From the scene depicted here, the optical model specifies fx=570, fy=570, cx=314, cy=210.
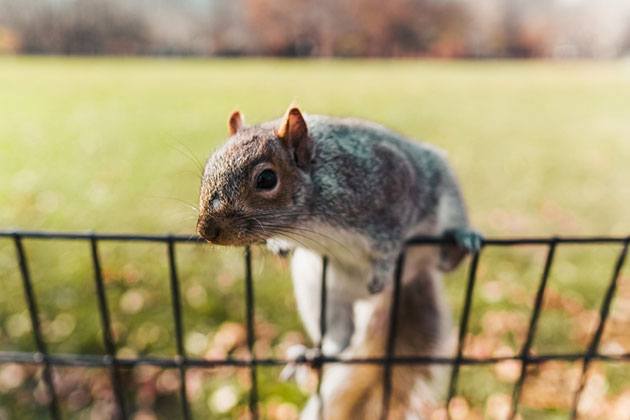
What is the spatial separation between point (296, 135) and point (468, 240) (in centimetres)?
70

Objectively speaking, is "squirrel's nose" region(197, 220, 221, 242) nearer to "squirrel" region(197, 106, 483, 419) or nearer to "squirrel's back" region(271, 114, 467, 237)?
"squirrel" region(197, 106, 483, 419)

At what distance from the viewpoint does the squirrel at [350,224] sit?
1478mm

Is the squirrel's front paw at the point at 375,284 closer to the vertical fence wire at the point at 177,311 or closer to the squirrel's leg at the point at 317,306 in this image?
the squirrel's leg at the point at 317,306

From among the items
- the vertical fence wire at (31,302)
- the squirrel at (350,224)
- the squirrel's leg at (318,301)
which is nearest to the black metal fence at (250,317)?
the vertical fence wire at (31,302)

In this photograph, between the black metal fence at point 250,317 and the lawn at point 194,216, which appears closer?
the black metal fence at point 250,317

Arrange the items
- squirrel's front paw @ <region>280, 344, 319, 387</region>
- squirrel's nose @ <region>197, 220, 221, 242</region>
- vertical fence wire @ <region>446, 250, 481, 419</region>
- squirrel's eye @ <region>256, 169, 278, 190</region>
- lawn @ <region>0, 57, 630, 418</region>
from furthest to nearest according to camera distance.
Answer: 1. lawn @ <region>0, 57, 630, 418</region>
2. squirrel's front paw @ <region>280, 344, 319, 387</region>
3. vertical fence wire @ <region>446, 250, 481, 419</region>
4. squirrel's eye @ <region>256, 169, 278, 190</region>
5. squirrel's nose @ <region>197, 220, 221, 242</region>

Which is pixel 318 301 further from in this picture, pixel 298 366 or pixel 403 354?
pixel 403 354

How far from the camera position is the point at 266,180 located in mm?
1500

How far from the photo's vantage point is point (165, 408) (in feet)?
9.37

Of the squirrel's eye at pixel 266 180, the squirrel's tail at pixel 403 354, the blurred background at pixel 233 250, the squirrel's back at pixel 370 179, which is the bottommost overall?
the blurred background at pixel 233 250

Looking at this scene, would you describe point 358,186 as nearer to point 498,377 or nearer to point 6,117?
point 498,377

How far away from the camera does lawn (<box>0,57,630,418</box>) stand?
3002mm

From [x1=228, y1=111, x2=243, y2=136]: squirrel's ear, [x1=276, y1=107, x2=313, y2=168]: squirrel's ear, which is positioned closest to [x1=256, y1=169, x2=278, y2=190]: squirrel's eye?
[x1=276, y1=107, x2=313, y2=168]: squirrel's ear

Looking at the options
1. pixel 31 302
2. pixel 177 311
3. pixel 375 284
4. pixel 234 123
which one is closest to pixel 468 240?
pixel 375 284
